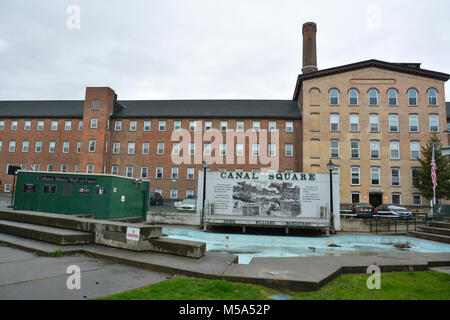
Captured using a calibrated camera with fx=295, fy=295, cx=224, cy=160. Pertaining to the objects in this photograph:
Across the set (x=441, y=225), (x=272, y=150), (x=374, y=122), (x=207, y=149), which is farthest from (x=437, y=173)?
(x=207, y=149)

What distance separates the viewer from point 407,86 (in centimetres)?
3947

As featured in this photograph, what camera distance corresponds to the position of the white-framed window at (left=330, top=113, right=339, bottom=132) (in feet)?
130

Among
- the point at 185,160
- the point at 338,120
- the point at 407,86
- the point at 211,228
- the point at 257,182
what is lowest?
the point at 211,228

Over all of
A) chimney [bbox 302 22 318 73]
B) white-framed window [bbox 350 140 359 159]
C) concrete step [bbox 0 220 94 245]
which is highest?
chimney [bbox 302 22 318 73]

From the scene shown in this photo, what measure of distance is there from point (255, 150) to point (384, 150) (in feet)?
56.3

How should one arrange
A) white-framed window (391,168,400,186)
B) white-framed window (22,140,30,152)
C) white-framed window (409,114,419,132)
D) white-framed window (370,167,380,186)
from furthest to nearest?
white-framed window (22,140,30,152)
white-framed window (409,114,419,132)
white-framed window (370,167,380,186)
white-framed window (391,168,400,186)

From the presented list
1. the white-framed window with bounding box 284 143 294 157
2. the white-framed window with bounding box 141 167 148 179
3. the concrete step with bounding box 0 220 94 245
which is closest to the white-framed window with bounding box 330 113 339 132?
the white-framed window with bounding box 284 143 294 157

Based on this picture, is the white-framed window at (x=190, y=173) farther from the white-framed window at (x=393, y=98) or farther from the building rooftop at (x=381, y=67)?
the white-framed window at (x=393, y=98)

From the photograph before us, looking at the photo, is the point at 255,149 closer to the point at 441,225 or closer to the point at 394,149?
the point at 394,149

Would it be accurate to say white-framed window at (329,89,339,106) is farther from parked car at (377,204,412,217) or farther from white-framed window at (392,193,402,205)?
parked car at (377,204,412,217)

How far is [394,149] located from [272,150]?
1601 cm

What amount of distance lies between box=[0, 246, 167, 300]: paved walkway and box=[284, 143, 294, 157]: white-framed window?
37738 mm

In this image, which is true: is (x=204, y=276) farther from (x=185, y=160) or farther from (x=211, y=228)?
(x=185, y=160)
